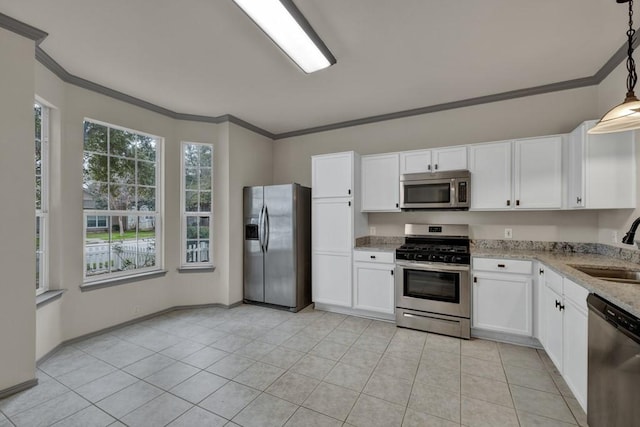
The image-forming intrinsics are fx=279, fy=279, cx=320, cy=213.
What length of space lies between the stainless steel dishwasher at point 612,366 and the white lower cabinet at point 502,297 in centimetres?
117

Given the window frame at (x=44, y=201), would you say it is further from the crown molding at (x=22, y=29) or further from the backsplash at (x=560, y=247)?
the backsplash at (x=560, y=247)

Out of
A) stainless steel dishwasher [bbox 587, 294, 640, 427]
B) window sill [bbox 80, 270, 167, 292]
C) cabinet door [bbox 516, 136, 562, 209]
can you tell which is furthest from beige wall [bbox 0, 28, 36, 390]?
Result: cabinet door [bbox 516, 136, 562, 209]

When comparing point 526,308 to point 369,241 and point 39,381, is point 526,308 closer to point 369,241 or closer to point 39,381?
point 369,241

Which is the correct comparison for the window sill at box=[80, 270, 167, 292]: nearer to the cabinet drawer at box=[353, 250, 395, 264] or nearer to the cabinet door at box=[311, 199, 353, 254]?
the cabinet door at box=[311, 199, 353, 254]

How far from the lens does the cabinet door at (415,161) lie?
3.43 meters

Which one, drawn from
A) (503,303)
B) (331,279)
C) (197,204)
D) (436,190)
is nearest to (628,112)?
(436,190)

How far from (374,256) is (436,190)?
1096 mm

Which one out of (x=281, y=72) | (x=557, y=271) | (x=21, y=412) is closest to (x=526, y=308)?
(x=557, y=271)

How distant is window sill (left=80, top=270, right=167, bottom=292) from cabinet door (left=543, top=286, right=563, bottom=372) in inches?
168

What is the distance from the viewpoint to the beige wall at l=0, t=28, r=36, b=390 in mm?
2066

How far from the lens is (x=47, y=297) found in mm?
2566

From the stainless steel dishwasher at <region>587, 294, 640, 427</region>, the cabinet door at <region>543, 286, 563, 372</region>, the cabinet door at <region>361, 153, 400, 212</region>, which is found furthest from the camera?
the cabinet door at <region>361, 153, 400, 212</region>

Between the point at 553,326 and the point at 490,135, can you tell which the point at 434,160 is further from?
the point at 553,326

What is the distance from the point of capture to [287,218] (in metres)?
3.89
